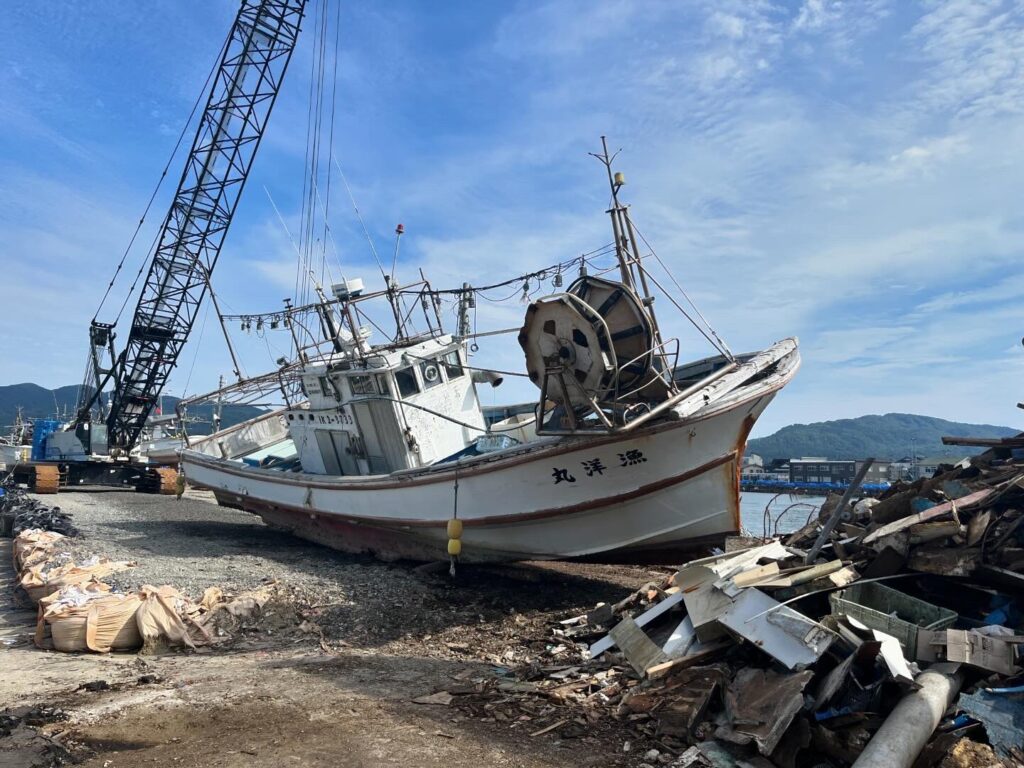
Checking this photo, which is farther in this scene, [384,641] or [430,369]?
[430,369]

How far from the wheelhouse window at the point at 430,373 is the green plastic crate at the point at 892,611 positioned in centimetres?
791

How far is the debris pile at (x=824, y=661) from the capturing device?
12.7ft

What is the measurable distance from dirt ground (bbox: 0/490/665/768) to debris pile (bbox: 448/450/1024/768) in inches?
15.2

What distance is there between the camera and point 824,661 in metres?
4.44

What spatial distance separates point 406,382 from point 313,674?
6476 mm

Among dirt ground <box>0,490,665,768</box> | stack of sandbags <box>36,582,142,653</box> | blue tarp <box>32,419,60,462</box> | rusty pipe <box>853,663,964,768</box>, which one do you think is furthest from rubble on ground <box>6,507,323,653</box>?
blue tarp <box>32,419,60,462</box>

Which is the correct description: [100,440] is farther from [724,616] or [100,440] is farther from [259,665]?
[724,616]

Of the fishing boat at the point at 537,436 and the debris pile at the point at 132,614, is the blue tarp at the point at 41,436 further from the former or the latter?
the debris pile at the point at 132,614

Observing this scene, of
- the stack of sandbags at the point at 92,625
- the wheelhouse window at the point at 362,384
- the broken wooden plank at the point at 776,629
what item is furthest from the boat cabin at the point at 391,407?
the broken wooden plank at the point at 776,629

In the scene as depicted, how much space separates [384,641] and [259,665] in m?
1.34

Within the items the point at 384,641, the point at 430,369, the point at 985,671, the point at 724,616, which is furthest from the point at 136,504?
the point at 985,671

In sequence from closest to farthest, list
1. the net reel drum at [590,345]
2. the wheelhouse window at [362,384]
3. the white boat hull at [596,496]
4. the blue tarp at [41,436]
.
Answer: the net reel drum at [590,345] < the white boat hull at [596,496] < the wheelhouse window at [362,384] < the blue tarp at [41,436]

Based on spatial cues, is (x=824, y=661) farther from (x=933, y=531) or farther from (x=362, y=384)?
(x=362, y=384)

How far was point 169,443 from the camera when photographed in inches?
1344
